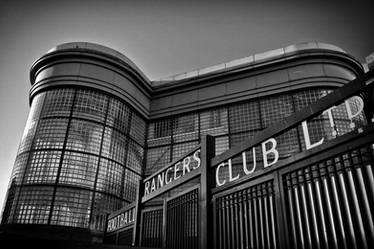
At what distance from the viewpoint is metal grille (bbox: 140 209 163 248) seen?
26.5 ft

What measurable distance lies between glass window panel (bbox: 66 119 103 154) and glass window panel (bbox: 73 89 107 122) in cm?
45

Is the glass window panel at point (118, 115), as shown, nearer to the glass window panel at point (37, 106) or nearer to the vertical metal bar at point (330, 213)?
the glass window panel at point (37, 106)

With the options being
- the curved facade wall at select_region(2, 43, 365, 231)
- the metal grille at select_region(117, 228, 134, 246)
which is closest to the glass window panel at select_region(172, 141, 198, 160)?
the curved facade wall at select_region(2, 43, 365, 231)

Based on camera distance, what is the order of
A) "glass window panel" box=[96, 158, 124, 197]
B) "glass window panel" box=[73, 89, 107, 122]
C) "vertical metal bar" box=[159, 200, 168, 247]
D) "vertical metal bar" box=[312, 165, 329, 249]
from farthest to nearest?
"glass window panel" box=[73, 89, 107, 122] → "glass window panel" box=[96, 158, 124, 197] → "vertical metal bar" box=[159, 200, 168, 247] → "vertical metal bar" box=[312, 165, 329, 249]

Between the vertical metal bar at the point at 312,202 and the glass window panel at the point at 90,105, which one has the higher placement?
the glass window panel at the point at 90,105

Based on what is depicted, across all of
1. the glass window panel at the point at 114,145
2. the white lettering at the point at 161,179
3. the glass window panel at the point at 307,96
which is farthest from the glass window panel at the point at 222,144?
the white lettering at the point at 161,179

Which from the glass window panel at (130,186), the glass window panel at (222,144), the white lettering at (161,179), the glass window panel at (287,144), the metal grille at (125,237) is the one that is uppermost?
the glass window panel at (222,144)

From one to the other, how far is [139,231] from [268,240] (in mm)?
5351

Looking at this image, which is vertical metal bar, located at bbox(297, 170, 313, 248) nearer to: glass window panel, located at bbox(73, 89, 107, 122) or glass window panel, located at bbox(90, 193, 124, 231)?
glass window panel, located at bbox(90, 193, 124, 231)

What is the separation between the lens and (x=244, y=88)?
57.0 ft

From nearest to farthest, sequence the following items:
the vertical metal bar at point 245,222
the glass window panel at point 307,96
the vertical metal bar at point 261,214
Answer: the vertical metal bar at point 261,214 < the vertical metal bar at point 245,222 < the glass window panel at point 307,96

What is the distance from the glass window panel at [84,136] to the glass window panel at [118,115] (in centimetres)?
88

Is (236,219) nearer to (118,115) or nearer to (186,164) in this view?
(186,164)

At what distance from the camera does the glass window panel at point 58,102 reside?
15820 mm
